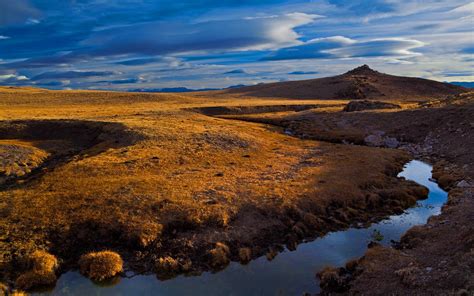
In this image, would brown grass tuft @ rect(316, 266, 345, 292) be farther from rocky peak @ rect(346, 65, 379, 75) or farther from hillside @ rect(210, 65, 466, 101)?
rocky peak @ rect(346, 65, 379, 75)

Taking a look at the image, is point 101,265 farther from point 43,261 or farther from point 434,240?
point 434,240

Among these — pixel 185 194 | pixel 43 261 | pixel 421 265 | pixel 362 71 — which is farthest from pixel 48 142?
pixel 362 71

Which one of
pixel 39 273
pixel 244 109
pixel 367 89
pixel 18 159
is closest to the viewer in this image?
pixel 39 273

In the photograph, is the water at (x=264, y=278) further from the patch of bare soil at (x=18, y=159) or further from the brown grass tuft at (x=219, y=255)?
the patch of bare soil at (x=18, y=159)

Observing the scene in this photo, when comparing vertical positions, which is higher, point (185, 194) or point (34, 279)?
point (185, 194)

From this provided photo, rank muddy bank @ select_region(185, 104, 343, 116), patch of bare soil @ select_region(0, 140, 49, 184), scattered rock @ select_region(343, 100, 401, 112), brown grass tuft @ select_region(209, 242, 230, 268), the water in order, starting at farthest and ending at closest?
muddy bank @ select_region(185, 104, 343, 116)
scattered rock @ select_region(343, 100, 401, 112)
patch of bare soil @ select_region(0, 140, 49, 184)
brown grass tuft @ select_region(209, 242, 230, 268)
the water

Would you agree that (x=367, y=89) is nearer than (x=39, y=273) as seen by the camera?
No

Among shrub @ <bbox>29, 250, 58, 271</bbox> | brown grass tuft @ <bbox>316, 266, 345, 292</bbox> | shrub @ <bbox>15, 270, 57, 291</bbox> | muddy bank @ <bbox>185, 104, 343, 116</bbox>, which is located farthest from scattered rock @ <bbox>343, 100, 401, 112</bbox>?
shrub @ <bbox>15, 270, 57, 291</bbox>

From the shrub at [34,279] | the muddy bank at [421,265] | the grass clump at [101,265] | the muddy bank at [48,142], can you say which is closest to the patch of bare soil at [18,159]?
the muddy bank at [48,142]
